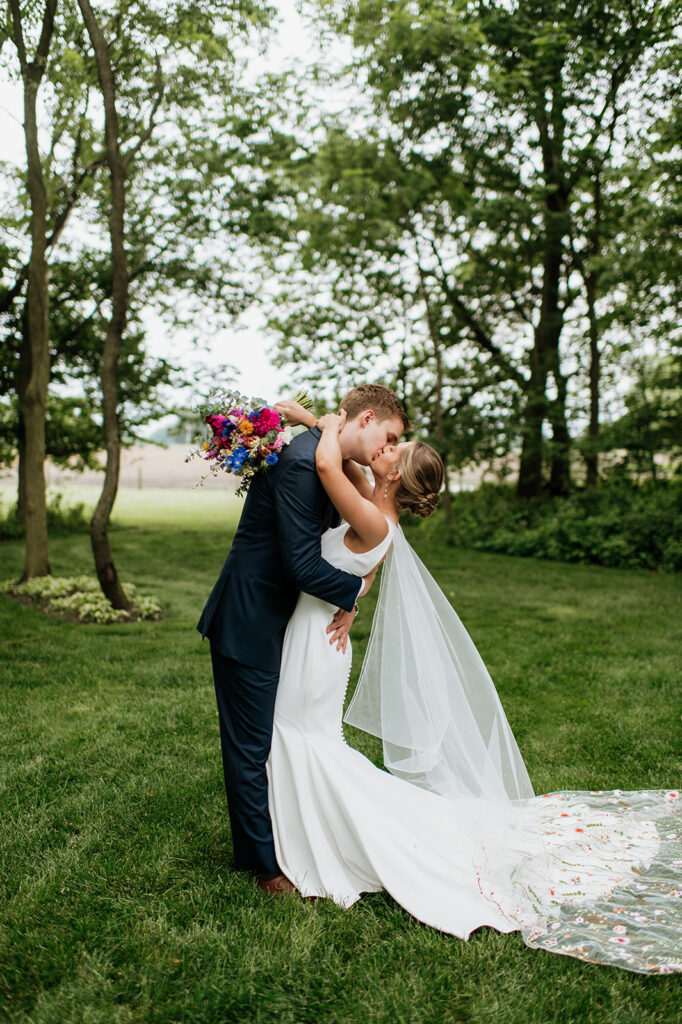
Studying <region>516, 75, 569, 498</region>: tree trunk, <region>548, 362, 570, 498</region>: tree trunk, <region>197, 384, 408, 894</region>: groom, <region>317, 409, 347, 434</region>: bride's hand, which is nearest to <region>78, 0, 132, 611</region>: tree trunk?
<region>197, 384, 408, 894</region>: groom

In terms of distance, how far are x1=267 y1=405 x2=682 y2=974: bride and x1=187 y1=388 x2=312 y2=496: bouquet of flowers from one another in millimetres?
214

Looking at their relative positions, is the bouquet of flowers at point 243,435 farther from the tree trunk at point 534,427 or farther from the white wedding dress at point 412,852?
the tree trunk at point 534,427

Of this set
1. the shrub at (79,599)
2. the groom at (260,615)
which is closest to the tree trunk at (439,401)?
the shrub at (79,599)

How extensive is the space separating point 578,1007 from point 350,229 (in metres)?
15.4

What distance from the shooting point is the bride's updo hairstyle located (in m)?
3.31

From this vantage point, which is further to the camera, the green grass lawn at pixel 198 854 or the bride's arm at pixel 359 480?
the bride's arm at pixel 359 480

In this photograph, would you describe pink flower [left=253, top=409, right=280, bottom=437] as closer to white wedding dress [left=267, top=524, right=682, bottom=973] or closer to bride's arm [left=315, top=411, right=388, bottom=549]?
bride's arm [left=315, top=411, right=388, bottom=549]

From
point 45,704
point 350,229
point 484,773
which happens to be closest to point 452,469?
point 350,229

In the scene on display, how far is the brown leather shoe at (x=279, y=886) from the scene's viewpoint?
3.18m

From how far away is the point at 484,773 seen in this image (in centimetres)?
352

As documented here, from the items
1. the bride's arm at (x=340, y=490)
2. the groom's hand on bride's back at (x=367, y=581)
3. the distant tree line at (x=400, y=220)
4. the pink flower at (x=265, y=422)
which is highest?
the distant tree line at (x=400, y=220)

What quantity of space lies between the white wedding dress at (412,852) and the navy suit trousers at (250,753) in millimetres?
72

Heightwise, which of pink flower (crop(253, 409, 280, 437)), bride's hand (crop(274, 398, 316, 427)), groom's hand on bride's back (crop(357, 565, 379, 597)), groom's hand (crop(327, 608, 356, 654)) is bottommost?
groom's hand (crop(327, 608, 356, 654))

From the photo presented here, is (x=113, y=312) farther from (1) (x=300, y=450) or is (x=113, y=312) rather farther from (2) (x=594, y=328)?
(2) (x=594, y=328)
